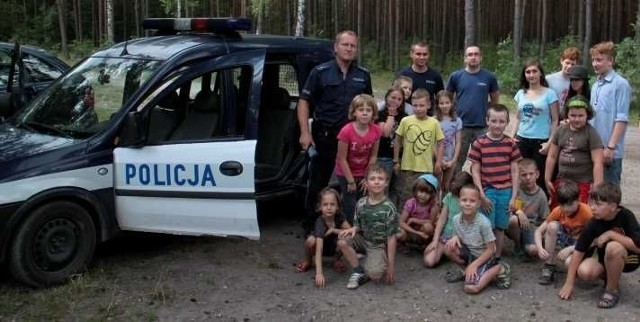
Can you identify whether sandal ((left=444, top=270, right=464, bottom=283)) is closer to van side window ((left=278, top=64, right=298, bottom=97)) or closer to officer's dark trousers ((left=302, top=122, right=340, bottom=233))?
officer's dark trousers ((left=302, top=122, right=340, bottom=233))

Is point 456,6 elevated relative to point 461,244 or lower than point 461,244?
elevated

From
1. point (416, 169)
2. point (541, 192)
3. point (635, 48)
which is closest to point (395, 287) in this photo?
point (416, 169)

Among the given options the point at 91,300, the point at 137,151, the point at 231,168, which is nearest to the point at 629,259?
the point at 231,168

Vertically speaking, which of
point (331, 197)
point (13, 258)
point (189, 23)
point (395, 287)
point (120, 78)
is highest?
point (189, 23)

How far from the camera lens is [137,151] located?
16.4 feet

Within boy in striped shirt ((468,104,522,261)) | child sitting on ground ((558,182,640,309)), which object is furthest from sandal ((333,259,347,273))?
child sitting on ground ((558,182,640,309))

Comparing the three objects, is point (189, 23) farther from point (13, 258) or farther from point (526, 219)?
point (526, 219)

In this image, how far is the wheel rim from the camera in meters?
4.76

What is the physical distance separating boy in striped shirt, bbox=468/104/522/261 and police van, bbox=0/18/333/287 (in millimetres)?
1756

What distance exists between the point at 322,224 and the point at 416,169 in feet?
3.47

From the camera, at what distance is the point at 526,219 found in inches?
217

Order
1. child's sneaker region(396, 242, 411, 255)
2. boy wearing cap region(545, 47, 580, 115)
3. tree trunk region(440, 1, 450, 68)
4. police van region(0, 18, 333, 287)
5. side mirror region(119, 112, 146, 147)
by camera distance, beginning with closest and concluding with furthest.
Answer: police van region(0, 18, 333, 287)
side mirror region(119, 112, 146, 147)
child's sneaker region(396, 242, 411, 255)
boy wearing cap region(545, 47, 580, 115)
tree trunk region(440, 1, 450, 68)

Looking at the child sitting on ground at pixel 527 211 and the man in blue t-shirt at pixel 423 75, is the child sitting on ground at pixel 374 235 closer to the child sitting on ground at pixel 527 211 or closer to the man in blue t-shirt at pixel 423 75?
the child sitting on ground at pixel 527 211

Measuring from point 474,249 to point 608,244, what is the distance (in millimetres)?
945
